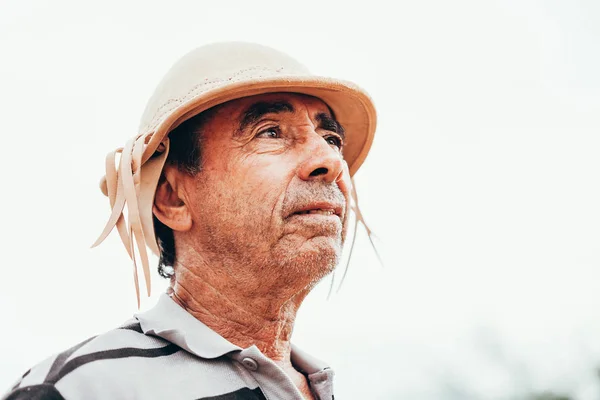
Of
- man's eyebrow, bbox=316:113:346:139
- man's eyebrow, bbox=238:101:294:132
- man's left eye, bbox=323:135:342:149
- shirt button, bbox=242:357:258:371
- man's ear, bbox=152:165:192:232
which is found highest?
man's eyebrow, bbox=238:101:294:132

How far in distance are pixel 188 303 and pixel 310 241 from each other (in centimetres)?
57

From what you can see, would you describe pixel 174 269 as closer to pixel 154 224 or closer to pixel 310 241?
pixel 154 224

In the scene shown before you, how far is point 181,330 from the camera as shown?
2.47 metres

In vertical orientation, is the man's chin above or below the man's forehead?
below

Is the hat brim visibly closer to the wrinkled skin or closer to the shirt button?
the wrinkled skin

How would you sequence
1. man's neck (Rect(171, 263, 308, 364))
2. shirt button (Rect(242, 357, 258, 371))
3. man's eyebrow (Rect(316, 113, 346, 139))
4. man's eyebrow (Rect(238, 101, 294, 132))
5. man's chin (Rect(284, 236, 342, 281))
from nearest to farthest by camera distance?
1. shirt button (Rect(242, 357, 258, 371))
2. man's chin (Rect(284, 236, 342, 281))
3. man's neck (Rect(171, 263, 308, 364))
4. man's eyebrow (Rect(238, 101, 294, 132))
5. man's eyebrow (Rect(316, 113, 346, 139))

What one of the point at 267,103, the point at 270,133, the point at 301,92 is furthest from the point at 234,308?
the point at 301,92

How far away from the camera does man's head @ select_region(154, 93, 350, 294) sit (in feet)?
8.89

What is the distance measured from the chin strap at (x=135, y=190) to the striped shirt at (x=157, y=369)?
255 millimetres

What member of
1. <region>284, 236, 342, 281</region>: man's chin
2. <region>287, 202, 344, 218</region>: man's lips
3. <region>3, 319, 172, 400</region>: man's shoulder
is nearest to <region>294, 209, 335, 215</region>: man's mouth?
<region>287, 202, 344, 218</region>: man's lips

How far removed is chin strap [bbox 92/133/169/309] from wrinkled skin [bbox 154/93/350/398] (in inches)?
4.3

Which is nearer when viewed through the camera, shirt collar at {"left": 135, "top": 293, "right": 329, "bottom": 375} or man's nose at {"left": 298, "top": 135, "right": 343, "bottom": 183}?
shirt collar at {"left": 135, "top": 293, "right": 329, "bottom": 375}

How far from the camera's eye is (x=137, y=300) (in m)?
2.59

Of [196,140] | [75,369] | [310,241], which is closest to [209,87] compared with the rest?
[196,140]
